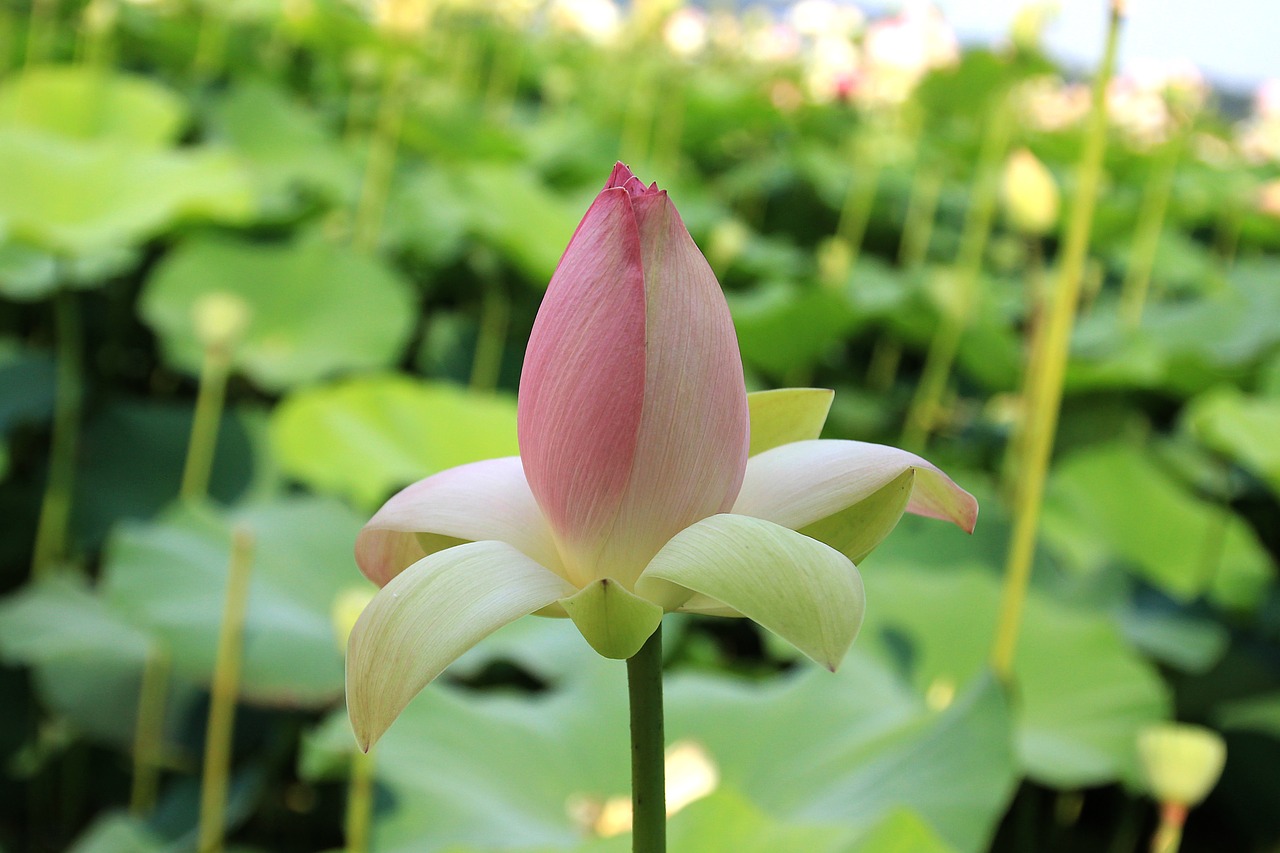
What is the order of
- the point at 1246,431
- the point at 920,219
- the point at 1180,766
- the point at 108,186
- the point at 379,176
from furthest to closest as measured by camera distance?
the point at 920,219
the point at 379,176
the point at 108,186
the point at 1246,431
the point at 1180,766

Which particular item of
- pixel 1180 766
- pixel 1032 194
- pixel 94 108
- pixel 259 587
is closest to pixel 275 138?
pixel 94 108

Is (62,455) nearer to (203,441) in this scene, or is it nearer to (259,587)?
(203,441)

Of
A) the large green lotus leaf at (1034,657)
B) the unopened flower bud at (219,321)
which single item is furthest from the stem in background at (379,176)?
the large green lotus leaf at (1034,657)

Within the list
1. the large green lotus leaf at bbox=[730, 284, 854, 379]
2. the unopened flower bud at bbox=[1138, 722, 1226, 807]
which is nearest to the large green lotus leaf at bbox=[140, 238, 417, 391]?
the large green lotus leaf at bbox=[730, 284, 854, 379]

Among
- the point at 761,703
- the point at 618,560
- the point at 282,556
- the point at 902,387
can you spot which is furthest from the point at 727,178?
the point at 618,560

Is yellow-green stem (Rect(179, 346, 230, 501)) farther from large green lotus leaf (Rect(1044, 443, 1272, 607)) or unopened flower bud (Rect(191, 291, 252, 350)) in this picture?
large green lotus leaf (Rect(1044, 443, 1272, 607))

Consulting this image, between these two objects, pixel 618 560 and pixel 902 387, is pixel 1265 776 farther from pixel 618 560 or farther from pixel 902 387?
pixel 618 560
